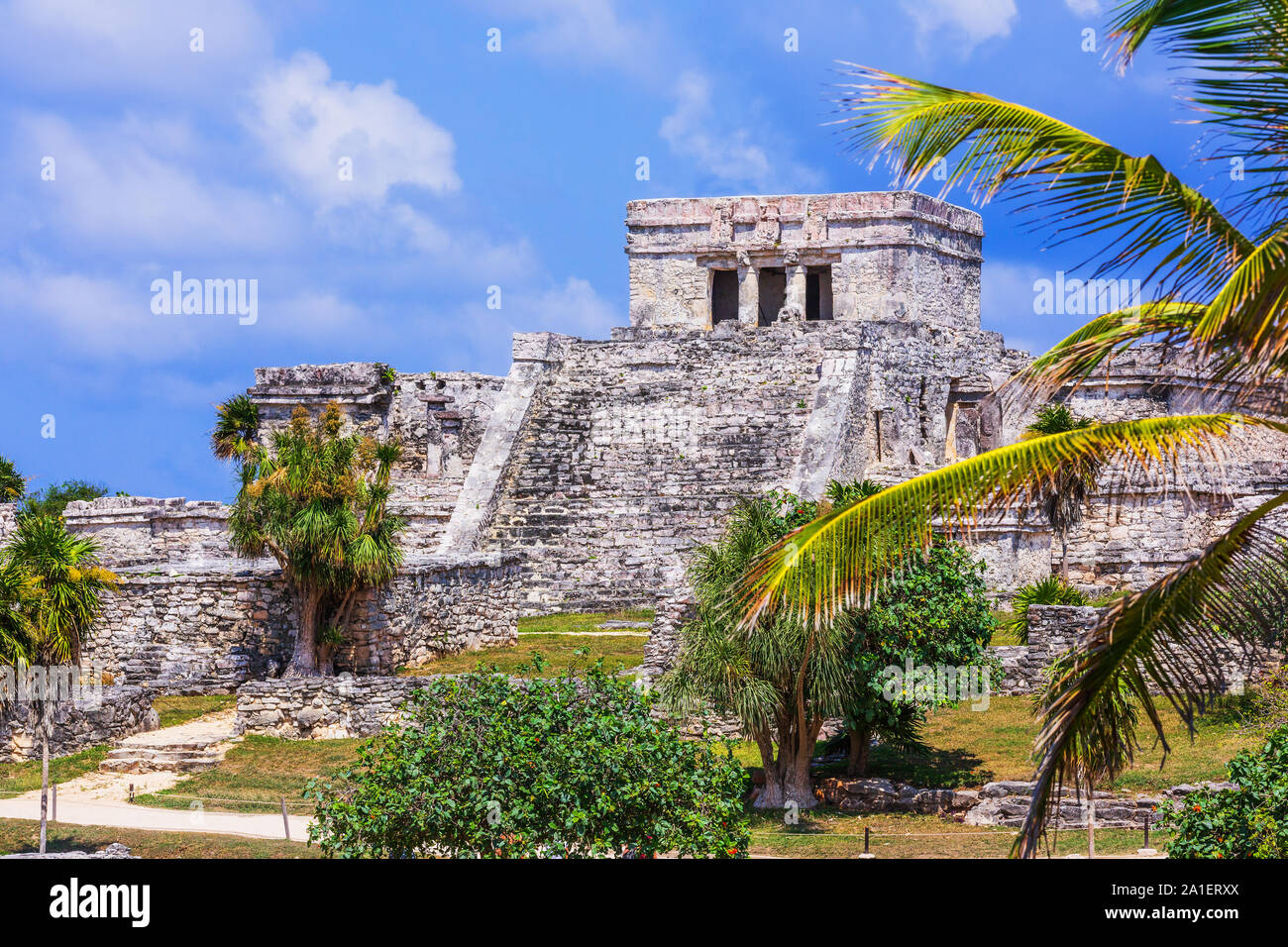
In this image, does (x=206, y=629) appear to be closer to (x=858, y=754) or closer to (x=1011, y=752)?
(x=858, y=754)

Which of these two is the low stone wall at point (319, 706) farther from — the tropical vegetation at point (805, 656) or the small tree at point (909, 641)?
the small tree at point (909, 641)

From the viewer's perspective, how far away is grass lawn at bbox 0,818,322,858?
10.3 m

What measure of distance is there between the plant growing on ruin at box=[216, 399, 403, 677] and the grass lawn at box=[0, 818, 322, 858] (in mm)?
4813

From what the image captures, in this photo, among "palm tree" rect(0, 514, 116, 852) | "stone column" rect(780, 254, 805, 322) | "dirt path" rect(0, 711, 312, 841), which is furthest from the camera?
"stone column" rect(780, 254, 805, 322)

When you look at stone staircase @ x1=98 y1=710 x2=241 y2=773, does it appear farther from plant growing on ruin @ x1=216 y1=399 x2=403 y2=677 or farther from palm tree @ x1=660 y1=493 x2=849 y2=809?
palm tree @ x1=660 y1=493 x2=849 y2=809

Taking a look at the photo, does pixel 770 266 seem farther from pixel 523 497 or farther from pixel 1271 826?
pixel 1271 826

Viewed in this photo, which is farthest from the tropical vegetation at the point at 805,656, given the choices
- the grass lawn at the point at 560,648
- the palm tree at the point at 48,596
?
the palm tree at the point at 48,596

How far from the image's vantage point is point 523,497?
22938 mm

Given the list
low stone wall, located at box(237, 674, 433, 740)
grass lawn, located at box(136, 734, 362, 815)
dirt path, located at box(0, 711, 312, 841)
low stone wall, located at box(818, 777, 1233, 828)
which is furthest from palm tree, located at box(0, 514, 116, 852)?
low stone wall, located at box(818, 777, 1233, 828)

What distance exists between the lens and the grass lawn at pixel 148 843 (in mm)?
10258

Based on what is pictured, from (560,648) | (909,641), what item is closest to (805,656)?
(909,641)

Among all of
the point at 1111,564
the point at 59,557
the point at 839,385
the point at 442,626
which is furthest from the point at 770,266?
the point at 59,557
